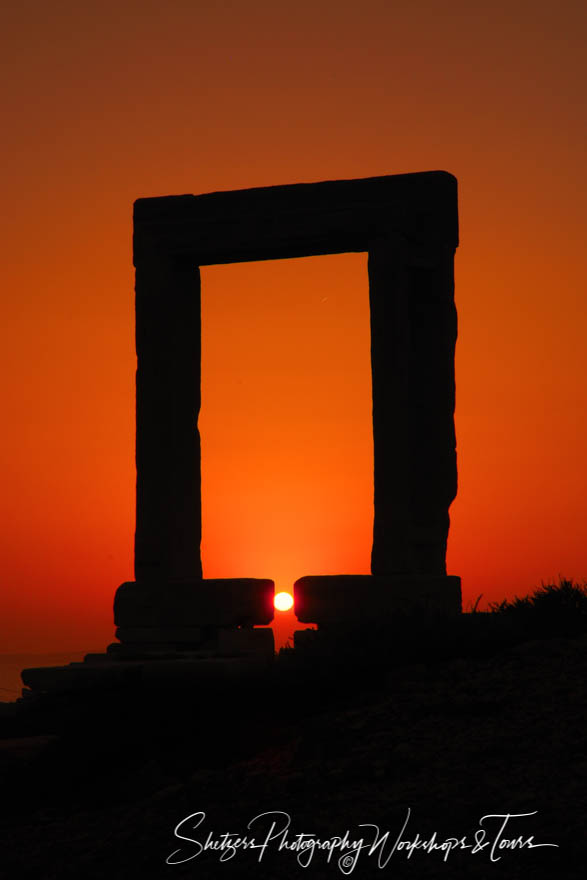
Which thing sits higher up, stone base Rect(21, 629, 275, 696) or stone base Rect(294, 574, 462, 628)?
stone base Rect(294, 574, 462, 628)

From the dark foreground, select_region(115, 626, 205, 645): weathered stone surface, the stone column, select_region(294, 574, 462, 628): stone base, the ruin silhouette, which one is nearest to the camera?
the dark foreground

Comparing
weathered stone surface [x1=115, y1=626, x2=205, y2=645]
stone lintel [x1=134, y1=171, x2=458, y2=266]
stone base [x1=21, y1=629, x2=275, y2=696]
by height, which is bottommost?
stone base [x1=21, y1=629, x2=275, y2=696]

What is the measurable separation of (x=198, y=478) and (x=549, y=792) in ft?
23.1

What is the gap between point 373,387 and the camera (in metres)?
12.7

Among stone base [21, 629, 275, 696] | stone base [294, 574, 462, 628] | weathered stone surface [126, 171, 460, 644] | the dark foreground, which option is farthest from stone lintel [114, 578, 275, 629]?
the dark foreground

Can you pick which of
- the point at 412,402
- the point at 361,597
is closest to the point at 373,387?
the point at 412,402

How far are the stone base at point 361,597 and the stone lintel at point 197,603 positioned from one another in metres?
0.43

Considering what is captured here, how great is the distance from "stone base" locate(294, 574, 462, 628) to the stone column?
1.53 metres

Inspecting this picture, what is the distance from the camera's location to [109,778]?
9.20 metres

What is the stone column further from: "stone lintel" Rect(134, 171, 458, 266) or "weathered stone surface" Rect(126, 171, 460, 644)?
"stone lintel" Rect(134, 171, 458, 266)

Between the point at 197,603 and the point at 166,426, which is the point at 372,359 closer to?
the point at 166,426

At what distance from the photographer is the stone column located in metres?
13.2

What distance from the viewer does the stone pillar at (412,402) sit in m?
12.5

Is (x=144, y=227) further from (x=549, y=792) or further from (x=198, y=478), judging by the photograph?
(x=549, y=792)
